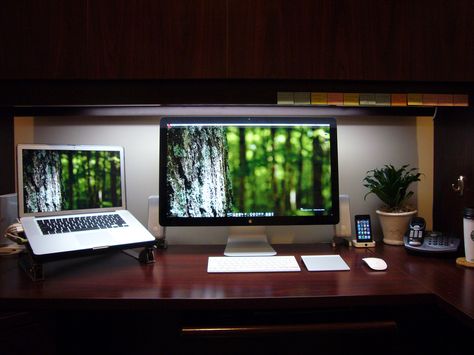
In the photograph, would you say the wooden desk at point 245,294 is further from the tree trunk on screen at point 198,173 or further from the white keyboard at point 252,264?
the tree trunk on screen at point 198,173

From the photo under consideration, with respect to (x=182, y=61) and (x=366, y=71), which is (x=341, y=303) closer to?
(x=366, y=71)

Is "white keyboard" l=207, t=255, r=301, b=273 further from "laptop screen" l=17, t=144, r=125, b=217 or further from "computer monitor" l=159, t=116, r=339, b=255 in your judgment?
"laptop screen" l=17, t=144, r=125, b=217

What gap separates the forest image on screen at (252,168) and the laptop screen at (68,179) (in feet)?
0.92

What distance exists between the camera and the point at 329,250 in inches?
54.7

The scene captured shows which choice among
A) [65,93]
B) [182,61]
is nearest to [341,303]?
[182,61]

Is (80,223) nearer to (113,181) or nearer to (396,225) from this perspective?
(113,181)

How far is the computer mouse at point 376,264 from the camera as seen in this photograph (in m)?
1.13

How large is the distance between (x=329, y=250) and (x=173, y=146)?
0.80m

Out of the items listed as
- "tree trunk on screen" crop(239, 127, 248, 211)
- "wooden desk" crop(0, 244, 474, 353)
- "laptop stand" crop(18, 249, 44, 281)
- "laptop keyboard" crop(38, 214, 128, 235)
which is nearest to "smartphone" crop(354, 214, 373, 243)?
Answer: "wooden desk" crop(0, 244, 474, 353)

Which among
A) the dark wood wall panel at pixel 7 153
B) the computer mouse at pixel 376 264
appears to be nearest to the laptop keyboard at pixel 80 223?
the dark wood wall panel at pixel 7 153

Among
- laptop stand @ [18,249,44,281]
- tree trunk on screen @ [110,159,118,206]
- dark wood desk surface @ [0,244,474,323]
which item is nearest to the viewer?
dark wood desk surface @ [0,244,474,323]

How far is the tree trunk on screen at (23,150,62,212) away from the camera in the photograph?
4.06 ft

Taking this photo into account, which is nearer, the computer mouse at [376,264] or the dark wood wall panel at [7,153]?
the computer mouse at [376,264]

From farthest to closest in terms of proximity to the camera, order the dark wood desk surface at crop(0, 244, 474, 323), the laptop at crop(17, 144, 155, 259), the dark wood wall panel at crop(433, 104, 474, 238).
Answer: the dark wood wall panel at crop(433, 104, 474, 238)
the laptop at crop(17, 144, 155, 259)
the dark wood desk surface at crop(0, 244, 474, 323)
